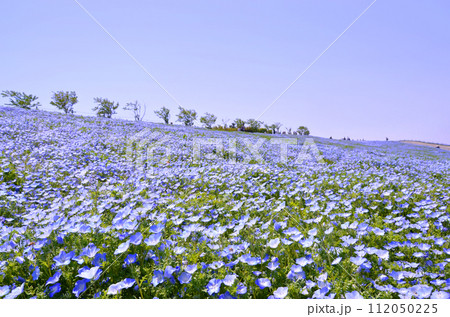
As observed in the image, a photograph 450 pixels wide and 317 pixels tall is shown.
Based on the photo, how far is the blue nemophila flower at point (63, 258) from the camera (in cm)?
237

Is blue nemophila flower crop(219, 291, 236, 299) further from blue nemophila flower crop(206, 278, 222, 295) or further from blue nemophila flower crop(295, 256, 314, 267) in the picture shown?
blue nemophila flower crop(295, 256, 314, 267)

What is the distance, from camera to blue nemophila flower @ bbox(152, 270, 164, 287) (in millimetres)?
2222

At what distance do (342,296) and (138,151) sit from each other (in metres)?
9.17

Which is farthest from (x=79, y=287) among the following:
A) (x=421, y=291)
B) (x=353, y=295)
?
(x=421, y=291)

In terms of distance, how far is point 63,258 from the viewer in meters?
2.46

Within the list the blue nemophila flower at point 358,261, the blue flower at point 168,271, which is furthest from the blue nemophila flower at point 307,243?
the blue flower at point 168,271

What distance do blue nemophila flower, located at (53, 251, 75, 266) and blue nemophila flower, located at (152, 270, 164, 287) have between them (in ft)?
2.79

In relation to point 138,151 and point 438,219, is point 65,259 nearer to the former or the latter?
point 438,219

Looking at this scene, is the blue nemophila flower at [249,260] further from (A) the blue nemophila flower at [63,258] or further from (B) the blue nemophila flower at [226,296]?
(A) the blue nemophila flower at [63,258]

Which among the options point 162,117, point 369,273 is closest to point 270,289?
point 369,273

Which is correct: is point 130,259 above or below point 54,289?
above

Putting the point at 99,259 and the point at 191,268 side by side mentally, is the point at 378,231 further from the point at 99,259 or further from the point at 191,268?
the point at 99,259

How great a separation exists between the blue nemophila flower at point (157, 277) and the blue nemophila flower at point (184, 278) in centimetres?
16

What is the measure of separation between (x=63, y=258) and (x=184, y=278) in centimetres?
122
